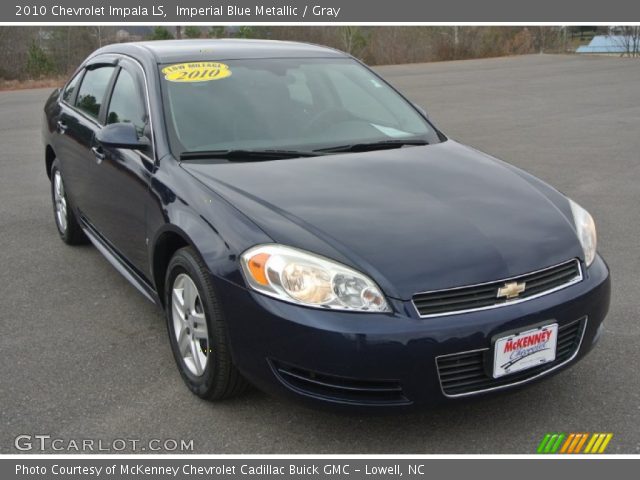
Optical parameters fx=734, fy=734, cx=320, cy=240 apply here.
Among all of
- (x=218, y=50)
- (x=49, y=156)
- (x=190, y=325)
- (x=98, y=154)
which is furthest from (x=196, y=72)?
(x=49, y=156)

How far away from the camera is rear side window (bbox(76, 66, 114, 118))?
4883 millimetres

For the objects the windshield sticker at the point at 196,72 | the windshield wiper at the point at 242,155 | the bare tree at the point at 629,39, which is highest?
the windshield sticker at the point at 196,72

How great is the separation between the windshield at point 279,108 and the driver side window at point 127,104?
7.9 inches

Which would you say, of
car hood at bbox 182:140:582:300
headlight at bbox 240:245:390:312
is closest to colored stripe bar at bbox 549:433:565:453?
car hood at bbox 182:140:582:300

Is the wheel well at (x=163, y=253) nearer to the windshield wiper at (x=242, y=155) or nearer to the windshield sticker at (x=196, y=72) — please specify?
the windshield wiper at (x=242, y=155)

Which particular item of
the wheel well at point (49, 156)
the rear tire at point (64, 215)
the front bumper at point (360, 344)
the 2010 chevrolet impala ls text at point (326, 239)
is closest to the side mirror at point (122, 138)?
the 2010 chevrolet impala ls text at point (326, 239)

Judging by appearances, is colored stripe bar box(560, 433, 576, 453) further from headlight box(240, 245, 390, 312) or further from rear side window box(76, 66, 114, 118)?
rear side window box(76, 66, 114, 118)

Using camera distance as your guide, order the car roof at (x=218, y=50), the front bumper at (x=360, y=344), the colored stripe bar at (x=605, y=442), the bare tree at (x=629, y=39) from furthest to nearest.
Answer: the bare tree at (x=629, y=39)
the car roof at (x=218, y=50)
the colored stripe bar at (x=605, y=442)
the front bumper at (x=360, y=344)

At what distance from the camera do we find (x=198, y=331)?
3.31 meters

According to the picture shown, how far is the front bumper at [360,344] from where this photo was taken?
2.70 m

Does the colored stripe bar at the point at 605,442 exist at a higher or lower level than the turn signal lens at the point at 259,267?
lower

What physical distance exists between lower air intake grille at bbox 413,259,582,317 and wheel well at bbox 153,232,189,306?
Result: 3.96ft

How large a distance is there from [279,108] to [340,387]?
185cm

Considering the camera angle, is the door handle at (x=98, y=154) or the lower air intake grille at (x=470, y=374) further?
the door handle at (x=98, y=154)
